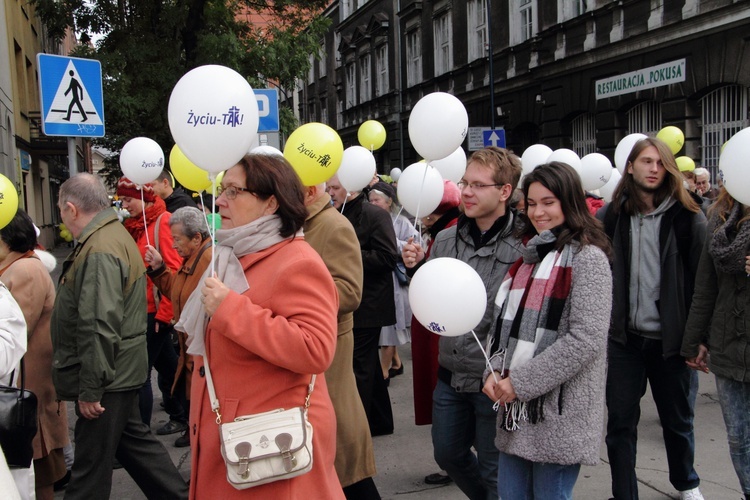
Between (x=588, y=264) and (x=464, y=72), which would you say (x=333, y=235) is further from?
(x=464, y=72)

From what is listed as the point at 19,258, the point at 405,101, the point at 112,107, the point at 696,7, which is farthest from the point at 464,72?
the point at 19,258

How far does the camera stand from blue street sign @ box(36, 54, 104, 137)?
206 inches

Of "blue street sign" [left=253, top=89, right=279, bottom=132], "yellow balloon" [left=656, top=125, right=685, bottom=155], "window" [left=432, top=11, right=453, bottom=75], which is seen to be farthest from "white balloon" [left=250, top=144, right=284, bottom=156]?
"window" [left=432, top=11, right=453, bottom=75]

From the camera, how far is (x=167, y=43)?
1452 cm

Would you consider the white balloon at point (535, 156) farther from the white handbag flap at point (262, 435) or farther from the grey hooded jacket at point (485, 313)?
the white handbag flap at point (262, 435)

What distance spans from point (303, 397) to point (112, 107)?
12124mm

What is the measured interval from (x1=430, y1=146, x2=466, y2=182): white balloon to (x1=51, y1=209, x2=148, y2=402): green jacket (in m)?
2.68

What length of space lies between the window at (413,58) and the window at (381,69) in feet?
8.84

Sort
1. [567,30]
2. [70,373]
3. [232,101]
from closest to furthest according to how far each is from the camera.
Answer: [232,101] < [70,373] < [567,30]

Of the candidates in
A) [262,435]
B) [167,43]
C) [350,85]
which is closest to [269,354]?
[262,435]

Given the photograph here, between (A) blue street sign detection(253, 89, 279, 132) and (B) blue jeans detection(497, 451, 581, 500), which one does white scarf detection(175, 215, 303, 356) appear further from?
(A) blue street sign detection(253, 89, 279, 132)

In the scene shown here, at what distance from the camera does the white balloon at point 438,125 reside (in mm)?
3832

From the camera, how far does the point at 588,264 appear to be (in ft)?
8.38

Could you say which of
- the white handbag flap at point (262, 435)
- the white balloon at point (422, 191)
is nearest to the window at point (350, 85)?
the white balloon at point (422, 191)
